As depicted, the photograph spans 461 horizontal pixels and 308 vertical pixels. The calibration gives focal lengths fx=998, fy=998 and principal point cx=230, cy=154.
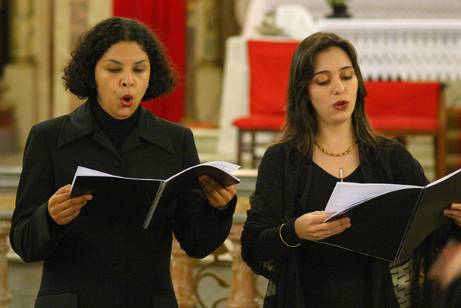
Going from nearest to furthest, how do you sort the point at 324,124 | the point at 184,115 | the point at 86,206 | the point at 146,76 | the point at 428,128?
the point at 86,206
the point at 146,76
the point at 324,124
the point at 428,128
the point at 184,115

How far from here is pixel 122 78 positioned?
2.80 m

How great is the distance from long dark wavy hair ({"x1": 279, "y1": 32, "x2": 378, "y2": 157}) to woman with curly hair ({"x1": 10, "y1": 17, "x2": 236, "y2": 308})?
0.39 m

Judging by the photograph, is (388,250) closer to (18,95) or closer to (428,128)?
(428,128)

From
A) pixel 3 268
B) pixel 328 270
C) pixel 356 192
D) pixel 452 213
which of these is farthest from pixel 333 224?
pixel 3 268

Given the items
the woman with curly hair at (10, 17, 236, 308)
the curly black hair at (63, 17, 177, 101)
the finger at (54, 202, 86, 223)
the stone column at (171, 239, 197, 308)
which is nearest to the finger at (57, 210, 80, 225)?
the finger at (54, 202, 86, 223)

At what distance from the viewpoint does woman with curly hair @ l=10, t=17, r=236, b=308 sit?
280 centimetres

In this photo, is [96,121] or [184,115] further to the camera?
[184,115]

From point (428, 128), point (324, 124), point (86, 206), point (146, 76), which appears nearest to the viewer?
point (86, 206)

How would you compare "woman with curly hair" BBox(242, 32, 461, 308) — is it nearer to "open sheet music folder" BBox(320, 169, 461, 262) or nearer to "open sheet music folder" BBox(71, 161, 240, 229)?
"open sheet music folder" BBox(320, 169, 461, 262)

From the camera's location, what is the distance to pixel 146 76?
9.38ft

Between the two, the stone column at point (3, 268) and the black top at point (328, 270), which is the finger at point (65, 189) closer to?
the black top at point (328, 270)

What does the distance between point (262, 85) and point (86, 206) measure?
514 centimetres

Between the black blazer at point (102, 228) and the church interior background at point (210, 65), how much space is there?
1.20 metres

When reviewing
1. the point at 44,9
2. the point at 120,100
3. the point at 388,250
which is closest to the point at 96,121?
the point at 120,100
